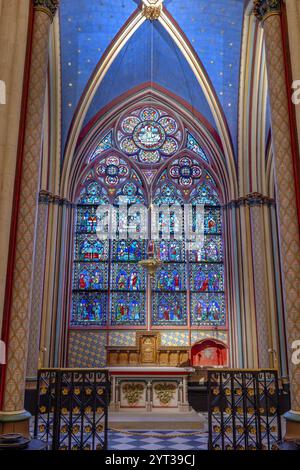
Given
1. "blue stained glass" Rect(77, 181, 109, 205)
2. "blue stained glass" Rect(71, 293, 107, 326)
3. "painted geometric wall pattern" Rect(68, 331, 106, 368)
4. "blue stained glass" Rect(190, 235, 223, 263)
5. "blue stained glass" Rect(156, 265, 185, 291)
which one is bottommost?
"painted geometric wall pattern" Rect(68, 331, 106, 368)

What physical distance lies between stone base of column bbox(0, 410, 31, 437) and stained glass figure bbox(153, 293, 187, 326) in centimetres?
909

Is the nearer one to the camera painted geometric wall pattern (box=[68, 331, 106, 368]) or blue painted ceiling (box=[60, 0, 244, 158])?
blue painted ceiling (box=[60, 0, 244, 158])

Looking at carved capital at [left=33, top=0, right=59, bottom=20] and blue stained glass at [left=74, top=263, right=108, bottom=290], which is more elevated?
carved capital at [left=33, top=0, right=59, bottom=20]

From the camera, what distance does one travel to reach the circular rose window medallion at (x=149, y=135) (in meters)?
16.7

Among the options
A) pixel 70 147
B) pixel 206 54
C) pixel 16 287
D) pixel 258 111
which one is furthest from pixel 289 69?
pixel 70 147

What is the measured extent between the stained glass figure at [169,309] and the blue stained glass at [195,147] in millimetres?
5305

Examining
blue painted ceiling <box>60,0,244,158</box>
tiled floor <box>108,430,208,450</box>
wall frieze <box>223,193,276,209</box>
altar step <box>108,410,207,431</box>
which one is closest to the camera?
tiled floor <box>108,430,208,450</box>

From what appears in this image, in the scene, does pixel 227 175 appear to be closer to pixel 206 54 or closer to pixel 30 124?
pixel 206 54

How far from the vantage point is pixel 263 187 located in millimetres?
13875

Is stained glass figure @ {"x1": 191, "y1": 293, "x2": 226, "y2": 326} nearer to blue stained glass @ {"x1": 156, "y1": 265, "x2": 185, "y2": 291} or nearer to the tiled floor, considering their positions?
blue stained glass @ {"x1": 156, "y1": 265, "x2": 185, "y2": 291}

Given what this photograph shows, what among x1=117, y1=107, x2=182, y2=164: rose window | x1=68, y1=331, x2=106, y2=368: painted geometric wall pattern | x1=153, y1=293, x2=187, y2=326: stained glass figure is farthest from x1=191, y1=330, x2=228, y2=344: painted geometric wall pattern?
x1=117, y1=107, x2=182, y2=164: rose window

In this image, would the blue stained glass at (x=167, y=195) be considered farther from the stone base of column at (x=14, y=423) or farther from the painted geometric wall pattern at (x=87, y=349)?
the stone base of column at (x=14, y=423)

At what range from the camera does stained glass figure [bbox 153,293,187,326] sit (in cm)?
1473

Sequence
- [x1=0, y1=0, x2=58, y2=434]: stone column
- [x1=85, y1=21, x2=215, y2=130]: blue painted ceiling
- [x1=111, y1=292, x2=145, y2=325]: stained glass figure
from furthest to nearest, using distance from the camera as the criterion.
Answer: [x1=111, y1=292, x2=145, y2=325]: stained glass figure
[x1=85, y1=21, x2=215, y2=130]: blue painted ceiling
[x1=0, y1=0, x2=58, y2=434]: stone column
